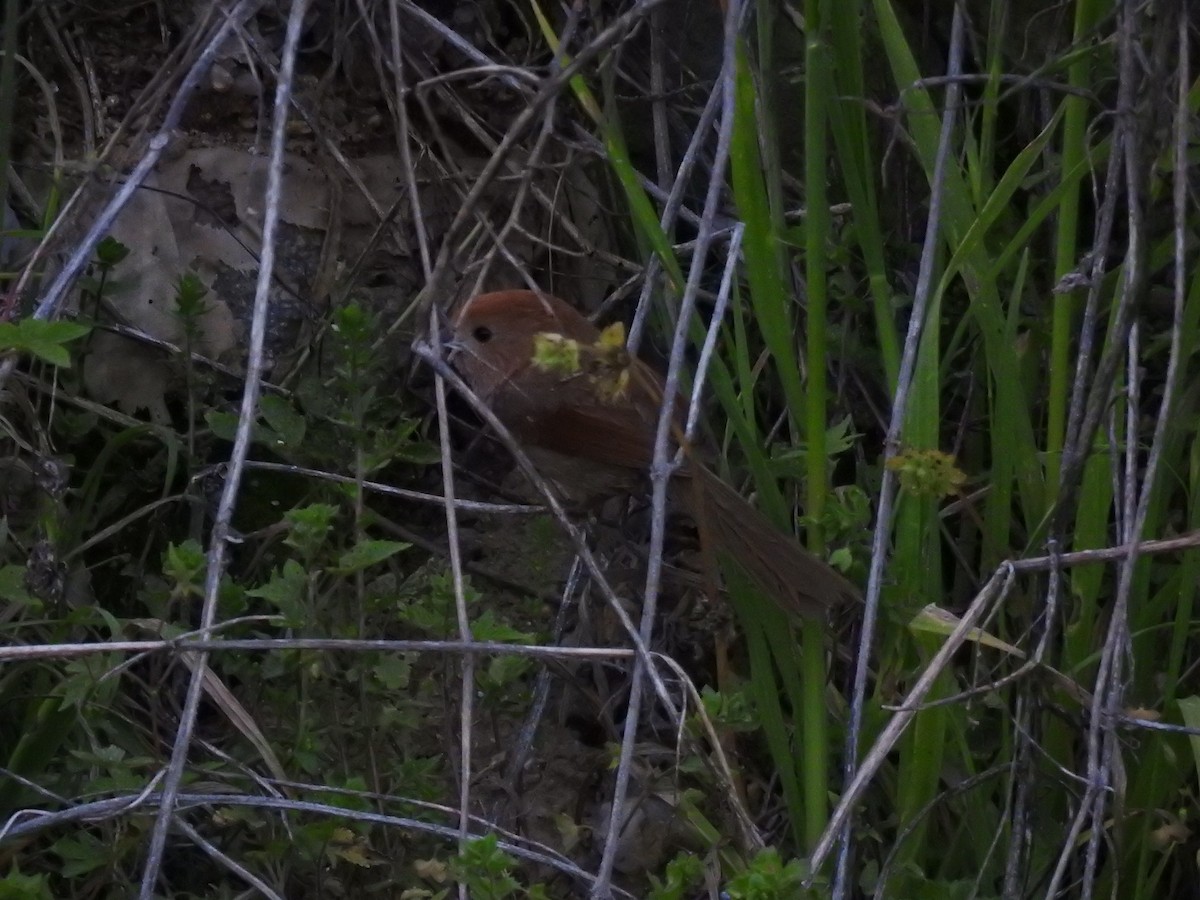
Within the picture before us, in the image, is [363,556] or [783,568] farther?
[783,568]

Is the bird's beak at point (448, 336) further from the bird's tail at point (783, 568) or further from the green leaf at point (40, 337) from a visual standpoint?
the green leaf at point (40, 337)

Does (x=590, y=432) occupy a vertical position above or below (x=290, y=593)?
below

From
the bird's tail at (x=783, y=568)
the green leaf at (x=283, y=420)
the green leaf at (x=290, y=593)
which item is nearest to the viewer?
the green leaf at (x=290, y=593)

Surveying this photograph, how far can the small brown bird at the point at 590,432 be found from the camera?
2543mm

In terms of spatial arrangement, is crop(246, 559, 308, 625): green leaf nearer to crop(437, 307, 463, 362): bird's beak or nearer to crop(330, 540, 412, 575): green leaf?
crop(330, 540, 412, 575): green leaf

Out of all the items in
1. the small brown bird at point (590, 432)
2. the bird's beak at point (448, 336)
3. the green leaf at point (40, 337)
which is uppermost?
the green leaf at point (40, 337)

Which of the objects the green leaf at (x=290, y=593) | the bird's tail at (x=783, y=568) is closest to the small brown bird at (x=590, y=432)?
the bird's tail at (x=783, y=568)

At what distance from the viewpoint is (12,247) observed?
3.01 m

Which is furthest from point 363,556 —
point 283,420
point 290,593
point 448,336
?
point 448,336

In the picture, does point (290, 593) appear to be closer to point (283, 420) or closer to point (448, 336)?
point (283, 420)

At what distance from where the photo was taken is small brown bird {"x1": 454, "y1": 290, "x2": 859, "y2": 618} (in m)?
2.54

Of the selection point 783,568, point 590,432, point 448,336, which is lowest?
point 590,432

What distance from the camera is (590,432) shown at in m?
3.50

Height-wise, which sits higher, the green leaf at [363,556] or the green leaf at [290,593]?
the green leaf at [363,556]
